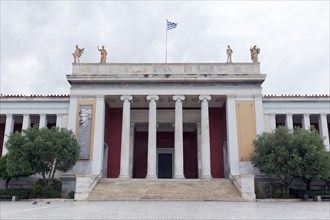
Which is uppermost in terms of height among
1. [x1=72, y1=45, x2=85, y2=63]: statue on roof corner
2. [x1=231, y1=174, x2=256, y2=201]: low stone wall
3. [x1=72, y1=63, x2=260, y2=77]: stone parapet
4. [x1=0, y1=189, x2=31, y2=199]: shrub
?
[x1=72, y1=45, x2=85, y2=63]: statue on roof corner

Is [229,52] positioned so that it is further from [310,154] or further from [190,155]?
[310,154]

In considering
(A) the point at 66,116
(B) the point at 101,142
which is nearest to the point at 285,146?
(B) the point at 101,142

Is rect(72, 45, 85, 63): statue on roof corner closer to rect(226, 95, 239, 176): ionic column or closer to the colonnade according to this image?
the colonnade

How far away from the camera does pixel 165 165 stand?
31312 mm

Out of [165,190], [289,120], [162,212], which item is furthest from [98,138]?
[289,120]

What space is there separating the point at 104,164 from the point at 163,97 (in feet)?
24.3

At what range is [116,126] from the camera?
30469 millimetres

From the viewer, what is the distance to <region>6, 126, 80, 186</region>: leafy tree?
2170cm

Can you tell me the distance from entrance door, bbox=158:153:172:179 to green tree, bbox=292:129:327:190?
12.5 m

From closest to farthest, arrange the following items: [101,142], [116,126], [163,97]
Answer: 1. [101,142]
2. [163,97]
3. [116,126]

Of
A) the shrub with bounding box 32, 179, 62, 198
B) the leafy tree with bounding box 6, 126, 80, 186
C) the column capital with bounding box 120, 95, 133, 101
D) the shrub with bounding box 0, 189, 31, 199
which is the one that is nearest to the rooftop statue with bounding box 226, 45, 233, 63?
the column capital with bounding box 120, 95, 133, 101

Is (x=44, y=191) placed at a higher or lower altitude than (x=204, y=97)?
lower

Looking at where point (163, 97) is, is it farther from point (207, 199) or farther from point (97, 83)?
point (207, 199)

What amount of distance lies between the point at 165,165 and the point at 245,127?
8.58m
